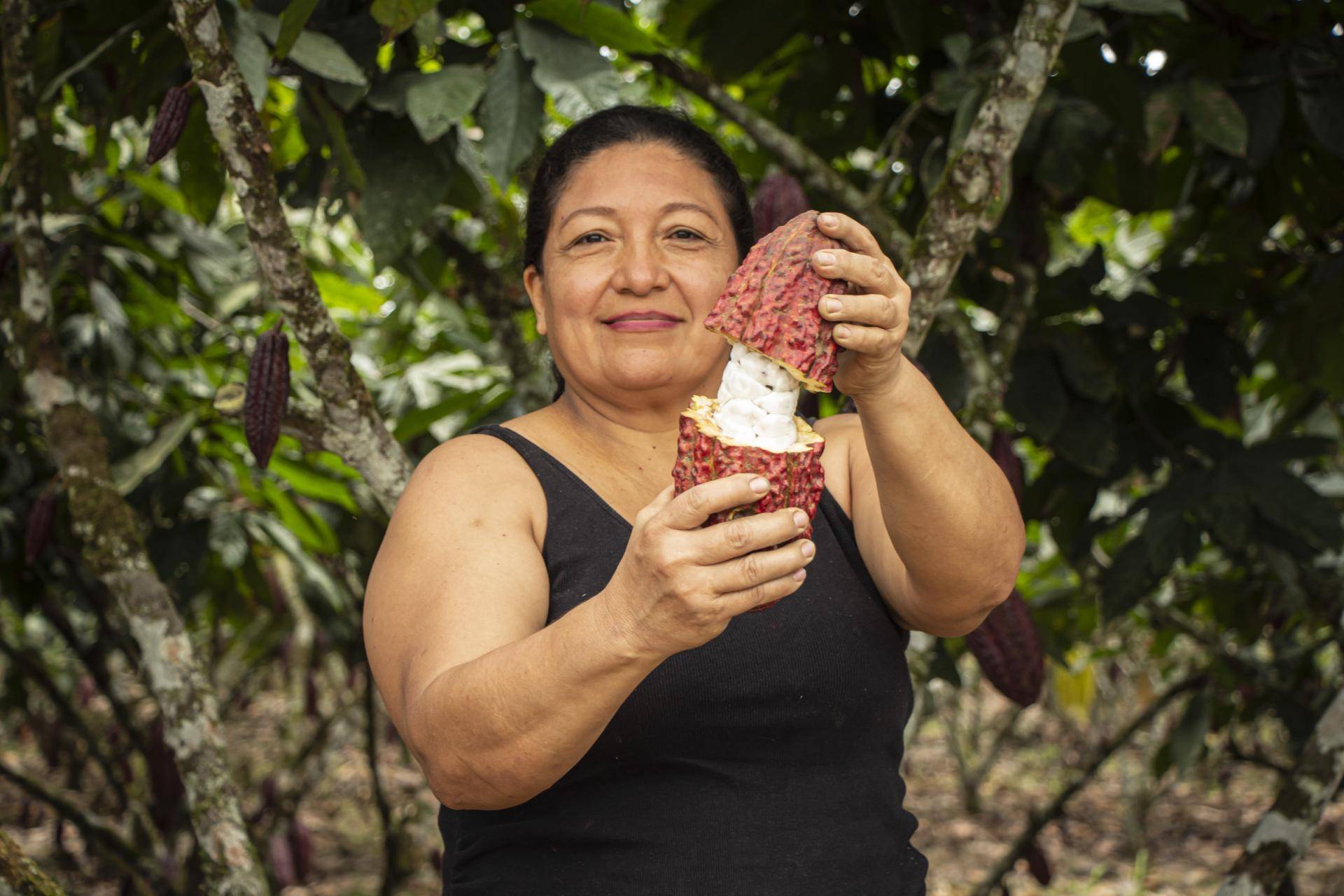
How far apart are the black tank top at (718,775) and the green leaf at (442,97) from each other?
1.72ft

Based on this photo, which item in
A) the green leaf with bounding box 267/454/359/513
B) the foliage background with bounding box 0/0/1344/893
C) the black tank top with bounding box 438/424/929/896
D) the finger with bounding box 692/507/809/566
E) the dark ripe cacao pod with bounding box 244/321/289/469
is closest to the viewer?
the finger with bounding box 692/507/809/566

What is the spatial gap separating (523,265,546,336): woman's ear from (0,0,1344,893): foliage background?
0.14 metres

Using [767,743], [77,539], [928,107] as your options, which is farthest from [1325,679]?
[77,539]

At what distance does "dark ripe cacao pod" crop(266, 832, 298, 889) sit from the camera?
3.50 metres

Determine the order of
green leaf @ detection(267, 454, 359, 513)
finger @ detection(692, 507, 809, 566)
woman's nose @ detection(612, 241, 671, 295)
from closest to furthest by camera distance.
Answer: finger @ detection(692, 507, 809, 566) → woman's nose @ detection(612, 241, 671, 295) → green leaf @ detection(267, 454, 359, 513)

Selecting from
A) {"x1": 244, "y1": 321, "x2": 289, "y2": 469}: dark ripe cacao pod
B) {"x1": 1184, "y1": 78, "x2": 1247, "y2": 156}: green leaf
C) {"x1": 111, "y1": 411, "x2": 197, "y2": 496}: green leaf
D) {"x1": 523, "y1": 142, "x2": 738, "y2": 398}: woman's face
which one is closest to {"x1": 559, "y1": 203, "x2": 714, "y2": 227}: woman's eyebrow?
{"x1": 523, "y1": 142, "x2": 738, "y2": 398}: woman's face

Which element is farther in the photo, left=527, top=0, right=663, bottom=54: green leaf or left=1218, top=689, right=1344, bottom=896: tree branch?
left=1218, top=689, right=1344, bottom=896: tree branch

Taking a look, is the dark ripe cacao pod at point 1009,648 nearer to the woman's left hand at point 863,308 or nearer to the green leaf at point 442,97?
the woman's left hand at point 863,308

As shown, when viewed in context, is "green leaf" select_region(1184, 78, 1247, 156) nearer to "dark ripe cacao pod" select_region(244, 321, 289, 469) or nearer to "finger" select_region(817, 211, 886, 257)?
"finger" select_region(817, 211, 886, 257)

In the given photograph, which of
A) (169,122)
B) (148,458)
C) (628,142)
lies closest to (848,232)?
(628,142)

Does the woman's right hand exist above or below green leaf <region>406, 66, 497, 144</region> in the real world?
below

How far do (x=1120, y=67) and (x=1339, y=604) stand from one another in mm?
1575

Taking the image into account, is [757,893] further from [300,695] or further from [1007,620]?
[300,695]

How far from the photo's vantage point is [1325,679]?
3900 millimetres
